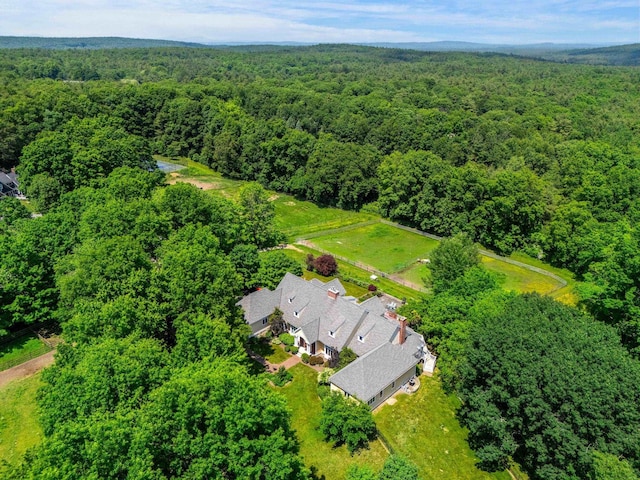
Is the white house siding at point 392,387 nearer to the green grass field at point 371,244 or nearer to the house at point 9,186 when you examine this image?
the green grass field at point 371,244

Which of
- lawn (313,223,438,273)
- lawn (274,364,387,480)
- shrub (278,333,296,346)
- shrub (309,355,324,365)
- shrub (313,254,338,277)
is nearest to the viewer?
lawn (274,364,387,480)

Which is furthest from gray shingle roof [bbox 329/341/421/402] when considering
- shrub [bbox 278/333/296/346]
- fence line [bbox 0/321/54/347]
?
fence line [bbox 0/321/54/347]

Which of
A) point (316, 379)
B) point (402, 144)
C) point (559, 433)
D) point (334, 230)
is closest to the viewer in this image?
point (559, 433)

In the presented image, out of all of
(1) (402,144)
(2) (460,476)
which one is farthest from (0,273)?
(1) (402,144)

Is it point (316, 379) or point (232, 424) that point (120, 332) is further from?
point (316, 379)

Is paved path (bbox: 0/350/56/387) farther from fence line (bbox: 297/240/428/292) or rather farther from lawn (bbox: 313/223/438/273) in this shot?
lawn (bbox: 313/223/438/273)

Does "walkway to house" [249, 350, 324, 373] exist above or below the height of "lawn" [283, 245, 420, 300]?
above
